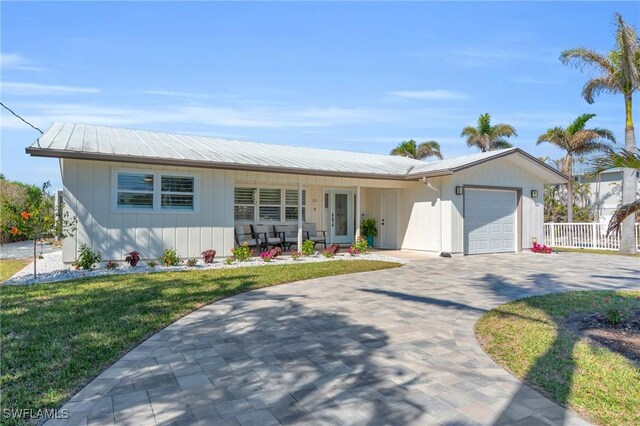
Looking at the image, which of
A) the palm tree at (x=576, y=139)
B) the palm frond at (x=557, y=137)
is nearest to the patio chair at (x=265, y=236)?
the palm tree at (x=576, y=139)

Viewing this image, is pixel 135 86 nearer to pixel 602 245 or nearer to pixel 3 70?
pixel 3 70

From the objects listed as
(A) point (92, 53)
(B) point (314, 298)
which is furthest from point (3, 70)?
(B) point (314, 298)

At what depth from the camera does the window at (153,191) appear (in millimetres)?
10383

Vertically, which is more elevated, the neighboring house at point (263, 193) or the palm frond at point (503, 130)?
the palm frond at point (503, 130)

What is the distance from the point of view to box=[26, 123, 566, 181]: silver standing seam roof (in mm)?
9672

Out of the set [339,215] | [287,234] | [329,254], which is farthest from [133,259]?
[339,215]

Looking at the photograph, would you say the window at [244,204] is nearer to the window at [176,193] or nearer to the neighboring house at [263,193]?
the neighboring house at [263,193]

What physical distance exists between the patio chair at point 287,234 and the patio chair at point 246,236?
3.05 ft

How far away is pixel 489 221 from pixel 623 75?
7875mm

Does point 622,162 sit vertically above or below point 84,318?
above

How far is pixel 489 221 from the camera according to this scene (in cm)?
1467

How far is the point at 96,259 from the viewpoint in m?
9.86

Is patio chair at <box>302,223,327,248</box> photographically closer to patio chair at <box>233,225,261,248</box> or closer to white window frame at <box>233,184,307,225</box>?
white window frame at <box>233,184,307,225</box>

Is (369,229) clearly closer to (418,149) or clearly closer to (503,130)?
(503,130)
